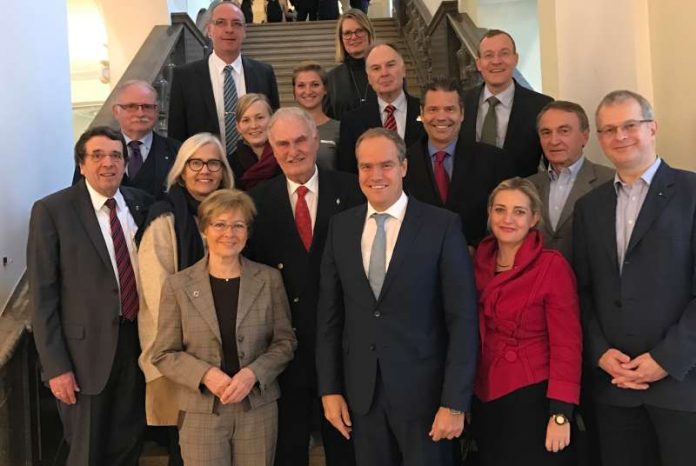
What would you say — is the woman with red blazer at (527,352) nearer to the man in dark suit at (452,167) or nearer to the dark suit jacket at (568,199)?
the dark suit jacket at (568,199)

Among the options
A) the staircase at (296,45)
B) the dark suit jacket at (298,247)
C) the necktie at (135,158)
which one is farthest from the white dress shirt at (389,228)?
the staircase at (296,45)

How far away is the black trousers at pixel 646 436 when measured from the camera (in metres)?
2.36

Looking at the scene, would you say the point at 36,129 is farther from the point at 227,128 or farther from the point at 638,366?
the point at 638,366

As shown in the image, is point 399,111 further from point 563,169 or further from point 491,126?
point 563,169

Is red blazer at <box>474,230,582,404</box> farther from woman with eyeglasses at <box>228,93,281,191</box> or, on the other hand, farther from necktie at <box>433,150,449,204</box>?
woman with eyeglasses at <box>228,93,281,191</box>

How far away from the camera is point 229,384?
2.57 metres

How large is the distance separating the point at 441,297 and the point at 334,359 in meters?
0.45

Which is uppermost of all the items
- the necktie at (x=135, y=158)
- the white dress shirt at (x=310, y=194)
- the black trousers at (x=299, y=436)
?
the necktie at (x=135, y=158)

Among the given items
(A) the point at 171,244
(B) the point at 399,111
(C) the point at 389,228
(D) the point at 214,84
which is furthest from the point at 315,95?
(C) the point at 389,228

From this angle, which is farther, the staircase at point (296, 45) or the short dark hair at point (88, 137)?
the staircase at point (296, 45)

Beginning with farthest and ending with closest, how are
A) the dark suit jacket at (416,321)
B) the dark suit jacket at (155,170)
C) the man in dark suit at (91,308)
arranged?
the dark suit jacket at (155,170)
the man in dark suit at (91,308)
the dark suit jacket at (416,321)

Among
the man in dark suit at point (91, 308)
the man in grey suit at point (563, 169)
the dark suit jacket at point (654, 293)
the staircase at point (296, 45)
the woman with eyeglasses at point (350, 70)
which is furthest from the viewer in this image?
the staircase at point (296, 45)

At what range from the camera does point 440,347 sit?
8.31 ft

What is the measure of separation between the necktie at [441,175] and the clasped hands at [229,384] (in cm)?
115
